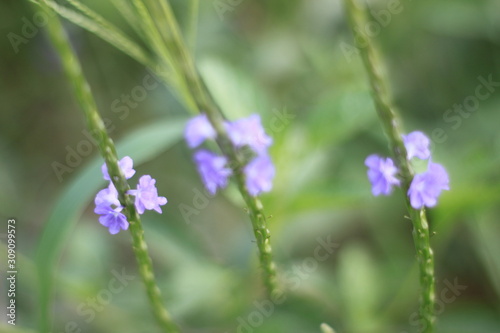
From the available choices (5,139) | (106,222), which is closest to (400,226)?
(106,222)

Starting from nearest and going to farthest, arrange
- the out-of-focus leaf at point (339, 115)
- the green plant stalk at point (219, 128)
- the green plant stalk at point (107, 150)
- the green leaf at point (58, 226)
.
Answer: the green plant stalk at point (219, 128) < the green plant stalk at point (107, 150) < the green leaf at point (58, 226) < the out-of-focus leaf at point (339, 115)

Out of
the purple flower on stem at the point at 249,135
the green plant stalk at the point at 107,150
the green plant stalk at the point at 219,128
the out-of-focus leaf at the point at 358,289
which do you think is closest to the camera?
the green plant stalk at the point at 219,128

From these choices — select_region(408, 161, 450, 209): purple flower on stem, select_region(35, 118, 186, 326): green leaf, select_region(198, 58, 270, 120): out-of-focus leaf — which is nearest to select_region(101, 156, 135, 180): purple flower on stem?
select_region(35, 118, 186, 326): green leaf

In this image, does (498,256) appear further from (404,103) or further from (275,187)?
(275,187)

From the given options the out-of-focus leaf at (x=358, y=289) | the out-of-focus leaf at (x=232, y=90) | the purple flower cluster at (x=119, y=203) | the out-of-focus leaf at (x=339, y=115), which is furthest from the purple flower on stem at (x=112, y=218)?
the out-of-focus leaf at (x=358, y=289)

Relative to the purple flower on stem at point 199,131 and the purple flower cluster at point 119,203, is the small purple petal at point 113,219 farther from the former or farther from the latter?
the purple flower on stem at point 199,131
